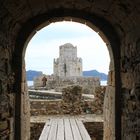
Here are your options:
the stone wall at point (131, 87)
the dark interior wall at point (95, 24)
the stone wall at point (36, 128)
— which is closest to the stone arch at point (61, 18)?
the dark interior wall at point (95, 24)

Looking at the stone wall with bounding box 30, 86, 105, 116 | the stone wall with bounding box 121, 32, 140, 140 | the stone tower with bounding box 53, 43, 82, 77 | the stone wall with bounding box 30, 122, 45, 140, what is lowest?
the stone wall with bounding box 30, 122, 45, 140

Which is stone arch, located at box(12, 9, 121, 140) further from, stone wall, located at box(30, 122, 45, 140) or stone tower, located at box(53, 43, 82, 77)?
stone tower, located at box(53, 43, 82, 77)

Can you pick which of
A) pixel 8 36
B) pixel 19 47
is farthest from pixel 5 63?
pixel 19 47

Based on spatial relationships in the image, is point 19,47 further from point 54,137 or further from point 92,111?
point 92,111

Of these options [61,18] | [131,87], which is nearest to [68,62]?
[61,18]

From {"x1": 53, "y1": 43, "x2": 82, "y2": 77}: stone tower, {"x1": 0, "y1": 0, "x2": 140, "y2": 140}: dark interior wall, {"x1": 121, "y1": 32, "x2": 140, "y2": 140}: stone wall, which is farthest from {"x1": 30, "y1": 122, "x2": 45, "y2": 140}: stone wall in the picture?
{"x1": 53, "y1": 43, "x2": 82, "y2": 77}: stone tower

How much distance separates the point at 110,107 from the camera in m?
5.35

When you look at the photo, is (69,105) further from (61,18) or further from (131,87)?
(131,87)

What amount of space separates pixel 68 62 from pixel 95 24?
4413 cm

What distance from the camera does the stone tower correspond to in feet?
157

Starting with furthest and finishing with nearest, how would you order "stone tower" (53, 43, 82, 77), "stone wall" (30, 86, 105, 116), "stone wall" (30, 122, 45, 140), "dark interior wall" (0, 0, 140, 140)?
"stone tower" (53, 43, 82, 77) → "stone wall" (30, 86, 105, 116) → "stone wall" (30, 122, 45, 140) → "dark interior wall" (0, 0, 140, 140)

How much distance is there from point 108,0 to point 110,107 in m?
2.05

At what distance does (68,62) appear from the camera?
161 ft

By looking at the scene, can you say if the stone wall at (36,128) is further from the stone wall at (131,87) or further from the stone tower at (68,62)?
the stone tower at (68,62)
